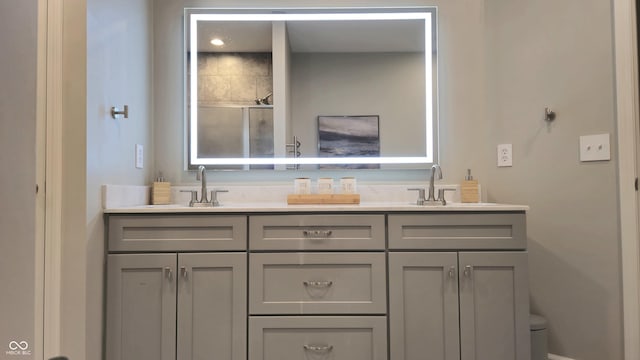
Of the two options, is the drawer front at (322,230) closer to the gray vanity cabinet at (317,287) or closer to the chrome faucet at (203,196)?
the gray vanity cabinet at (317,287)

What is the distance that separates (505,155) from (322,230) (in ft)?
3.72

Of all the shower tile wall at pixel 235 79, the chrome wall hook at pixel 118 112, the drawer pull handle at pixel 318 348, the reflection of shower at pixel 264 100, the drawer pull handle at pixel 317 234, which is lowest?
the drawer pull handle at pixel 318 348

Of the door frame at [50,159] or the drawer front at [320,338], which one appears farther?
the drawer front at [320,338]

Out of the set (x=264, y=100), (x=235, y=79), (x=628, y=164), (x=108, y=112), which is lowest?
(x=628, y=164)

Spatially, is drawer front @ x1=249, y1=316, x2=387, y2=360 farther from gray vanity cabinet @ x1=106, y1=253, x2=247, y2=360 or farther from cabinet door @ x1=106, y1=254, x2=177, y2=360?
cabinet door @ x1=106, y1=254, x2=177, y2=360

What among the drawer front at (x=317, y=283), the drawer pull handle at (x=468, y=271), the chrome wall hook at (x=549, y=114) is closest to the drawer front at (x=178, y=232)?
the drawer front at (x=317, y=283)

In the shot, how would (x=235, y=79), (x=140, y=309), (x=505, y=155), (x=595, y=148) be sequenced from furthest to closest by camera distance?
1. (x=235, y=79)
2. (x=505, y=155)
3. (x=595, y=148)
4. (x=140, y=309)

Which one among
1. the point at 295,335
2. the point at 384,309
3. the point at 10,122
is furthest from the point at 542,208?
the point at 10,122

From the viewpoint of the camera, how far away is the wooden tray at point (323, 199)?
5.89 ft

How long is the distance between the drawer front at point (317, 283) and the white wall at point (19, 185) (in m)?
0.83

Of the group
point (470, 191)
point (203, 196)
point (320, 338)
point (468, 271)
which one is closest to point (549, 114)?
point (470, 191)

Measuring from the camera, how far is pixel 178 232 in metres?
1.50

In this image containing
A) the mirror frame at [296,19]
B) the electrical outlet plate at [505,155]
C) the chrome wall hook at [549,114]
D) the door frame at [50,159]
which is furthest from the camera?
the mirror frame at [296,19]

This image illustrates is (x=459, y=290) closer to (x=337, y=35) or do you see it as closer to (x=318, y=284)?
(x=318, y=284)
